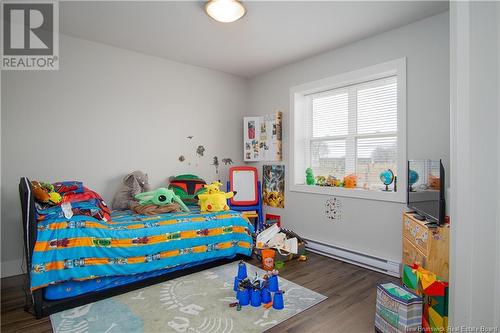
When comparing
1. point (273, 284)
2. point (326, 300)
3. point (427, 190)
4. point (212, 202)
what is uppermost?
point (427, 190)

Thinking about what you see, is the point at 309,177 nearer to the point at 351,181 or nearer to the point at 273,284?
the point at 351,181

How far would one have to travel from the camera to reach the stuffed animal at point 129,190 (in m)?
3.25

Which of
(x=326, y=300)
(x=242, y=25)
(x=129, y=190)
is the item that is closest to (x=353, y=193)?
(x=326, y=300)

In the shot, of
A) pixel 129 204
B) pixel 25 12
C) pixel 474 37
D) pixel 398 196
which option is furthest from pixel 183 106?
pixel 474 37

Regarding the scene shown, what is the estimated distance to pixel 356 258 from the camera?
3.12 meters

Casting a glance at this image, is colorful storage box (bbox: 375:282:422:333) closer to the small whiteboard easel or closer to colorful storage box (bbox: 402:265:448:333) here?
colorful storage box (bbox: 402:265:448:333)

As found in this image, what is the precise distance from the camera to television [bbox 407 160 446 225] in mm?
2062

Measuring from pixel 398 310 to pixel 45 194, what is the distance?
8.90ft

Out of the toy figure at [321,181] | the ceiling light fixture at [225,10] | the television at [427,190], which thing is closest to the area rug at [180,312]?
the television at [427,190]

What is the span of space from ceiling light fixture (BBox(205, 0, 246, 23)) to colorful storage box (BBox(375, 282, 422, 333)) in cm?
243

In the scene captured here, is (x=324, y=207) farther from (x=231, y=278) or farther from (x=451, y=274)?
(x=451, y=274)

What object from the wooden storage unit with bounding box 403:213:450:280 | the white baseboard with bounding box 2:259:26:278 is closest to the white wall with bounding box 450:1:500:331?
the wooden storage unit with bounding box 403:213:450:280

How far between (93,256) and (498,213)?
245 cm

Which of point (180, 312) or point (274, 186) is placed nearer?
point (180, 312)
